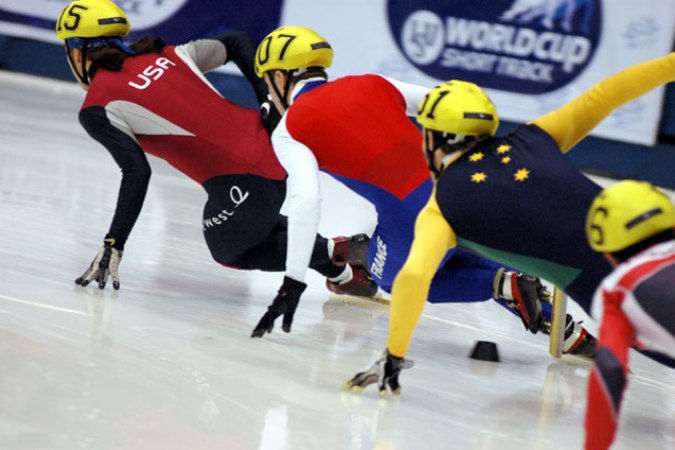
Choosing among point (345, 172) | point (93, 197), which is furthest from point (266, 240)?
point (93, 197)

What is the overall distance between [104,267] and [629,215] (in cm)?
241

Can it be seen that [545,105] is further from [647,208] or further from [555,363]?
[647,208]

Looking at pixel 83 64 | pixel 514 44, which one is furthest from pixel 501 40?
pixel 83 64

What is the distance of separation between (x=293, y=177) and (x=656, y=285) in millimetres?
1547

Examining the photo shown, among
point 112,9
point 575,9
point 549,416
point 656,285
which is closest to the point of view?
point 656,285

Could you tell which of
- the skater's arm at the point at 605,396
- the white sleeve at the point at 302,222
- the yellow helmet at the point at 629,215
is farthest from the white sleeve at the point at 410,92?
the skater's arm at the point at 605,396

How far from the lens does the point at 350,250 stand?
15.8 ft

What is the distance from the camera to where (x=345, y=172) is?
404 cm

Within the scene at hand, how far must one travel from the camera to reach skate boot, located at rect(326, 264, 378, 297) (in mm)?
4867

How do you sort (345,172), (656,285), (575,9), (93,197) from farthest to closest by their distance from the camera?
(575,9), (93,197), (345,172), (656,285)

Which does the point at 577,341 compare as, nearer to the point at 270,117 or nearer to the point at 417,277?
the point at 417,277

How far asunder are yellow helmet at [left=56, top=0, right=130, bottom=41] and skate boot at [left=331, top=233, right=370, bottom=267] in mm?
1232

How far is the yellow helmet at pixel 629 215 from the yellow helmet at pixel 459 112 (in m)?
0.84

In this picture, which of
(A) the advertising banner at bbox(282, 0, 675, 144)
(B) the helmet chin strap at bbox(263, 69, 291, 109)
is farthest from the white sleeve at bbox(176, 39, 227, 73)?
(A) the advertising banner at bbox(282, 0, 675, 144)
